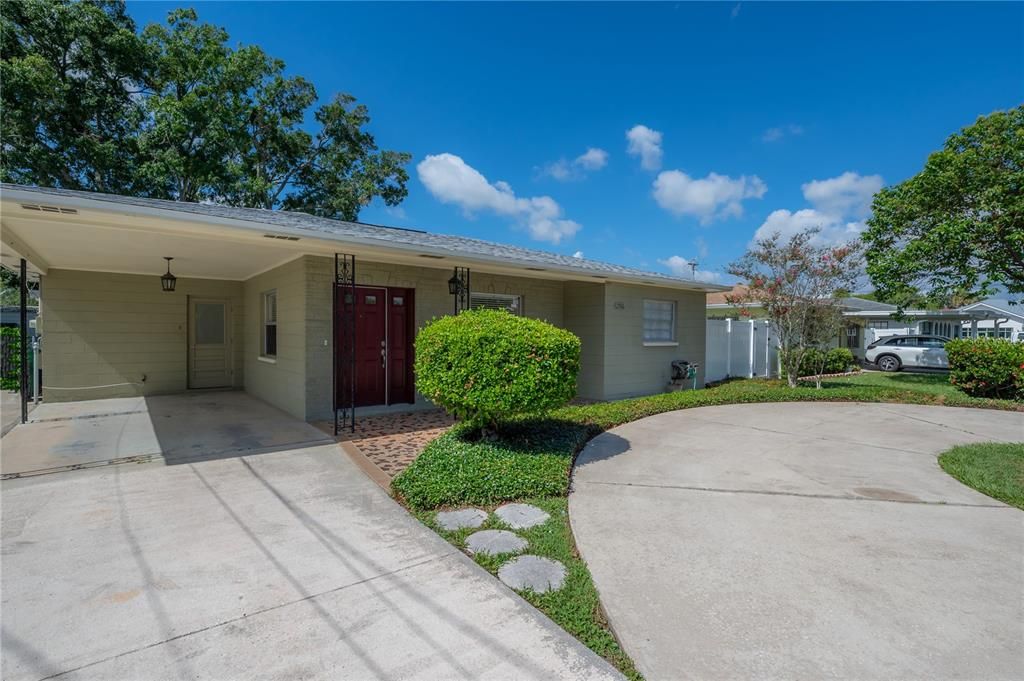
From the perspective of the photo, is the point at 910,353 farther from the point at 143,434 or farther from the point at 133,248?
the point at 133,248

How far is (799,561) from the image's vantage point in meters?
3.18

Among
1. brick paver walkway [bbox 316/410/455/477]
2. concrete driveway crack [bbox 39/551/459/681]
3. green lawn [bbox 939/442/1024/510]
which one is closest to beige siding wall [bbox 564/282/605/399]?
brick paver walkway [bbox 316/410/455/477]

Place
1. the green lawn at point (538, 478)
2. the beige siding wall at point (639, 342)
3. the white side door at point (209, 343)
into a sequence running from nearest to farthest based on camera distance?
the green lawn at point (538, 478) < the beige siding wall at point (639, 342) < the white side door at point (209, 343)

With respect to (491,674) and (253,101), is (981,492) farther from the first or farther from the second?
(253,101)

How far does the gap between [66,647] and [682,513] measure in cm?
403

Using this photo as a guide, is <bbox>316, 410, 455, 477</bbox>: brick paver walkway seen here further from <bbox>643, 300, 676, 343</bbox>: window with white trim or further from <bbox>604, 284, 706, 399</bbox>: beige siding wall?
<bbox>643, 300, 676, 343</bbox>: window with white trim

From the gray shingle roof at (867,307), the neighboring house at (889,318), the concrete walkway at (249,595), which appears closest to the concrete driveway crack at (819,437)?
the concrete walkway at (249,595)

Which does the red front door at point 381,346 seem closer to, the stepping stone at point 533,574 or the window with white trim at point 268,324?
the window with white trim at point 268,324

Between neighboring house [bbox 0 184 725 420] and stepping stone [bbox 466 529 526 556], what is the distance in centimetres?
368

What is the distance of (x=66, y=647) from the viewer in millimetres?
2328

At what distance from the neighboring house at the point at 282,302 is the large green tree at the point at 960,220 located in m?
5.96

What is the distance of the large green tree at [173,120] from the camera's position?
44.1 ft

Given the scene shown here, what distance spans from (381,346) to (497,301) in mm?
2637

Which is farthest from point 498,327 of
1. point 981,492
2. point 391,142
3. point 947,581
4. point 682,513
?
point 391,142
